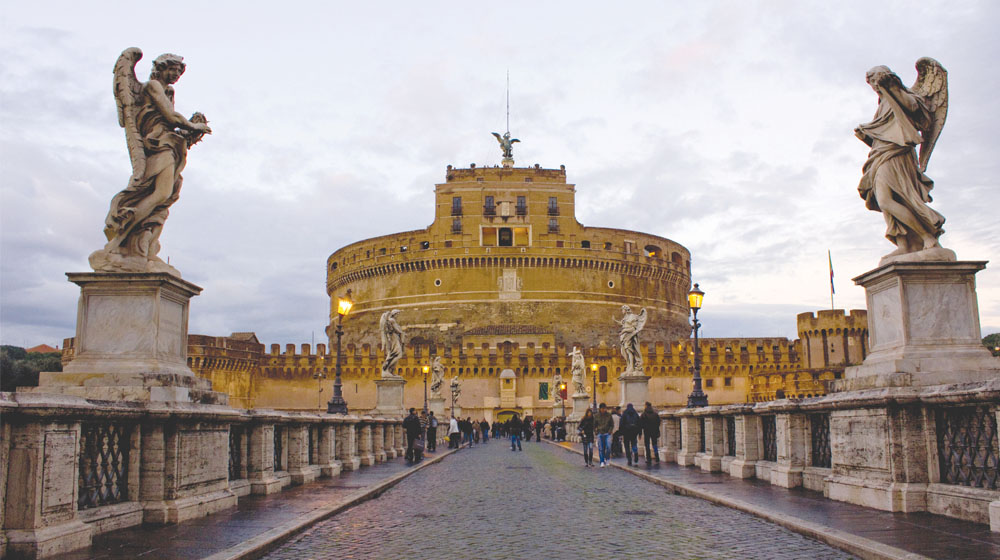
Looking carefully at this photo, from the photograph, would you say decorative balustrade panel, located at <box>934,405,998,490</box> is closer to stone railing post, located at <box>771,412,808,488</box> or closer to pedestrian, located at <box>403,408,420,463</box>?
stone railing post, located at <box>771,412,808,488</box>

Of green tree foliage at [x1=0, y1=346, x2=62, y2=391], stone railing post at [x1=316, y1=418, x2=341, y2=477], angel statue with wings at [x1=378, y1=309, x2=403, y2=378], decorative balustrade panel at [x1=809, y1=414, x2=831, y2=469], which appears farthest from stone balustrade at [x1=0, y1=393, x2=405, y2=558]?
green tree foliage at [x1=0, y1=346, x2=62, y2=391]

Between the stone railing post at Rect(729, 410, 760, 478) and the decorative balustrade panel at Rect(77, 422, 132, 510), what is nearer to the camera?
the decorative balustrade panel at Rect(77, 422, 132, 510)

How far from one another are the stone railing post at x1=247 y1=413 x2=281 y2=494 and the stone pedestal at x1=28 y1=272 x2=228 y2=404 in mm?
2243

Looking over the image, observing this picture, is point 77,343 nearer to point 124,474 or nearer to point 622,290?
point 124,474

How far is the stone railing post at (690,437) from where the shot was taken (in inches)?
586

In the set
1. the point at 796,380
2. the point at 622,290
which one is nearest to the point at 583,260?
the point at 622,290

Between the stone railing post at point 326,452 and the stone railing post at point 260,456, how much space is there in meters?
2.92

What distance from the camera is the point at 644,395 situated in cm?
2269

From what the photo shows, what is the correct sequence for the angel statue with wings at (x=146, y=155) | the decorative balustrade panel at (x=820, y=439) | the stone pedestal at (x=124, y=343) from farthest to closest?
the decorative balustrade panel at (x=820, y=439) < the angel statue with wings at (x=146, y=155) < the stone pedestal at (x=124, y=343)

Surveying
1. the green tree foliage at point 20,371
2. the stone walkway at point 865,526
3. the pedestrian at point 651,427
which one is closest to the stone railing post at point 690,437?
the pedestrian at point 651,427

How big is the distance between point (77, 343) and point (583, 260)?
227 feet

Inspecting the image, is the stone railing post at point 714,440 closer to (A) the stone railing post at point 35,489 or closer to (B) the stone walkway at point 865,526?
(B) the stone walkway at point 865,526

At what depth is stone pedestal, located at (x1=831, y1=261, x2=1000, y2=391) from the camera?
22.5 ft

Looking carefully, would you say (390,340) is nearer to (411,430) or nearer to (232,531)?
(411,430)
